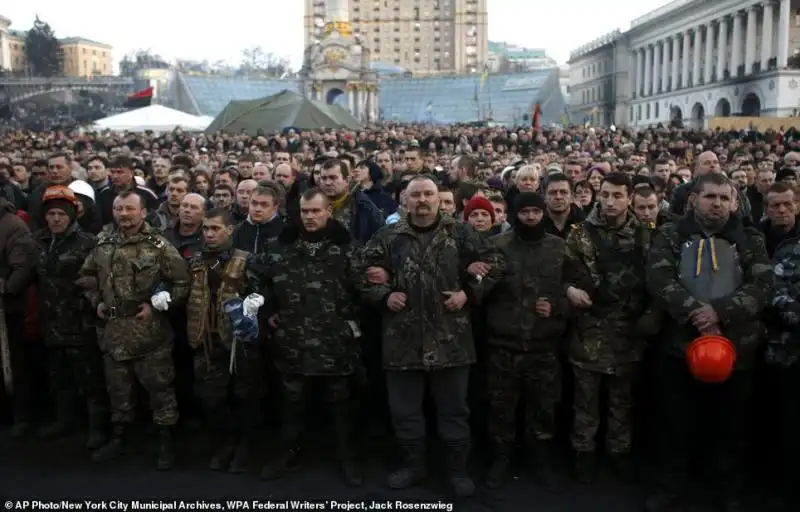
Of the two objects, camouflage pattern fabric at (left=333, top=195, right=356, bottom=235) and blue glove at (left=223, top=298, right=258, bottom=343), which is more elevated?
camouflage pattern fabric at (left=333, top=195, right=356, bottom=235)

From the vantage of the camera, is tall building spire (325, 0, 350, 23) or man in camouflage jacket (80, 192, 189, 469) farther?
tall building spire (325, 0, 350, 23)

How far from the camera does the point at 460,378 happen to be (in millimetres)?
4957

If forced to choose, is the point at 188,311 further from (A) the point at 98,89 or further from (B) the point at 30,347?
(A) the point at 98,89

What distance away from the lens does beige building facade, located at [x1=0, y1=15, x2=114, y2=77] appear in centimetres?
9694

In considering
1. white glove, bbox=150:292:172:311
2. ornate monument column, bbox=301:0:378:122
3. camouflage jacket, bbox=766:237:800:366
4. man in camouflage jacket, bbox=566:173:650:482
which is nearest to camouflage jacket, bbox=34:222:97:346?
white glove, bbox=150:292:172:311

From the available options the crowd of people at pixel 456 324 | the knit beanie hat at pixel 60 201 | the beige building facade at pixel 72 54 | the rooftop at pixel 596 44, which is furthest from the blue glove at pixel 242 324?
the beige building facade at pixel 72 54

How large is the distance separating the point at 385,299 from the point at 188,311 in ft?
5.05

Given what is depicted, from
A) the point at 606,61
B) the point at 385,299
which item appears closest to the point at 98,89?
the point at 606,61

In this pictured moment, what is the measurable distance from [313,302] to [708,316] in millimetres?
2523

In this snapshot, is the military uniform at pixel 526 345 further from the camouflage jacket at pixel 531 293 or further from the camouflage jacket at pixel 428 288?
the camouflage jacket at pixel 428 288

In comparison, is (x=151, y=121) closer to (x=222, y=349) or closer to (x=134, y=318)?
(x=134, y=318)

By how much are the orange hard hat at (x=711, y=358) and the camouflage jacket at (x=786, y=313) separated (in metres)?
0.51

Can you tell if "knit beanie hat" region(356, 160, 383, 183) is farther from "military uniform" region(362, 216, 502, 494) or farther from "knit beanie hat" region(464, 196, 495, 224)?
"military uniform" region(362, 216, 502, 494)

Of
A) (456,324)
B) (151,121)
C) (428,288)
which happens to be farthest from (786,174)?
(151,121)
